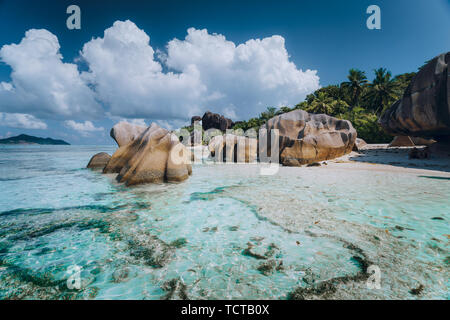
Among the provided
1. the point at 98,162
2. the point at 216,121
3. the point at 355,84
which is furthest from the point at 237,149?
the point at 216,121

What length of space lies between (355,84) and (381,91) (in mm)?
4595

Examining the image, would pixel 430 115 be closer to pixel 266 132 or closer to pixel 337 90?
pixel 266 132

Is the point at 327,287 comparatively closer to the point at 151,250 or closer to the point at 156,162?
the point at 151,250

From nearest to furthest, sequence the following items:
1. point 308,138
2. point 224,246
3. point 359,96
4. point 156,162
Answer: point 224,246 → point 156,162 → point 308,138 → point 359,96

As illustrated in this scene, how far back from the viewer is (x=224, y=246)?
2725 mm

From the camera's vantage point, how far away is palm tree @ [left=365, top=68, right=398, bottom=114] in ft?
116

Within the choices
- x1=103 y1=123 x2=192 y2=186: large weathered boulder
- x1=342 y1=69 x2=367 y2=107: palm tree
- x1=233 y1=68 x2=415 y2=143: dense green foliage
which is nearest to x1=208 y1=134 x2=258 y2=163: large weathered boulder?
x1=103 y1=123 x2=192 y2=186: large weathered boulder

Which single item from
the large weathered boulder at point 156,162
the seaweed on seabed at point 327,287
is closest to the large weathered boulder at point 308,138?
the large weathered boulder at point 156,162

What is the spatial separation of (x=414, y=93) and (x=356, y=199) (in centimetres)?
1240

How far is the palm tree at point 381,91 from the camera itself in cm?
3538

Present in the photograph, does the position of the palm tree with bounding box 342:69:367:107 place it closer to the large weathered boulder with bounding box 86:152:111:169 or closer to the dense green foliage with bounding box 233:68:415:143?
the dense green foliage with bounding box 233:68:415:143

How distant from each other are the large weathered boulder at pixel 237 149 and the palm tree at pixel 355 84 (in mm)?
34476

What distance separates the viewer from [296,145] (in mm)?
12477

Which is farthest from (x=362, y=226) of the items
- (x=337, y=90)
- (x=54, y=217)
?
(x=337, y=90)
